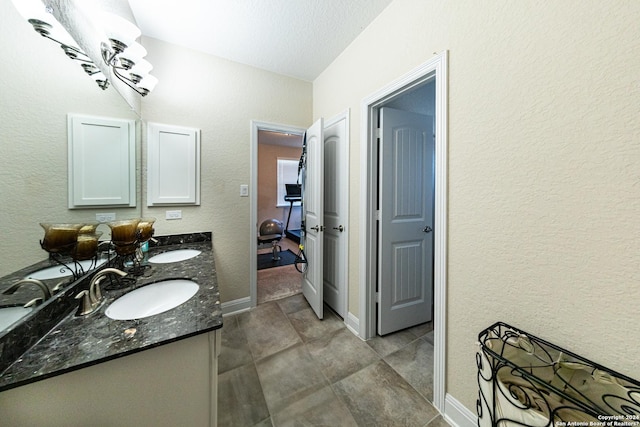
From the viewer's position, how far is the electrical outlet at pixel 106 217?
3.85ft

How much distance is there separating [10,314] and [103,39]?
5.21 ft

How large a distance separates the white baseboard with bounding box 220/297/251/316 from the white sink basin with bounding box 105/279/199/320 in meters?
1.18

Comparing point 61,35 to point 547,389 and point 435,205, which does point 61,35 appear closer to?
point 435,205

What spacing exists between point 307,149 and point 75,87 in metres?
1.72

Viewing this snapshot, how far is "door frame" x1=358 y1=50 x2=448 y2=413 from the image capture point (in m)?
1.20

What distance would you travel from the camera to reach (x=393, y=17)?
151 centimetres

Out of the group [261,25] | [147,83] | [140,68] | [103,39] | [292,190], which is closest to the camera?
[103,39]

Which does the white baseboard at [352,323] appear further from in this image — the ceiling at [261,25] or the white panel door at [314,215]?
the ceiling at [261,25]

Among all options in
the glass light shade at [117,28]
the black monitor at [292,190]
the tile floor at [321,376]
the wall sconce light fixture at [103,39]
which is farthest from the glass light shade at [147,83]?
the black monitor at [292,190]

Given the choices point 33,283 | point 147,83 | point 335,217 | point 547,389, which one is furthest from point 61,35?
point 547,389

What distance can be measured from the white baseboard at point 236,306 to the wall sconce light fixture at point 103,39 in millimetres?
1977

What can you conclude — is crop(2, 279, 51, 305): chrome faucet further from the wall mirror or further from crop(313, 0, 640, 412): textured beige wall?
crop(313, 0, 640, 412): textured beige wall

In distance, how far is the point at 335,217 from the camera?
2.23 meters

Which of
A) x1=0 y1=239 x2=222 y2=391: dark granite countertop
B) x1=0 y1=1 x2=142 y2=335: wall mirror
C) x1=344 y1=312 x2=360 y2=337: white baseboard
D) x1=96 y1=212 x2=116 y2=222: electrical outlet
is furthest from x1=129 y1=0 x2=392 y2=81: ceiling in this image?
x1=344 y1=312 x2=360 y2=337: white baseboard
